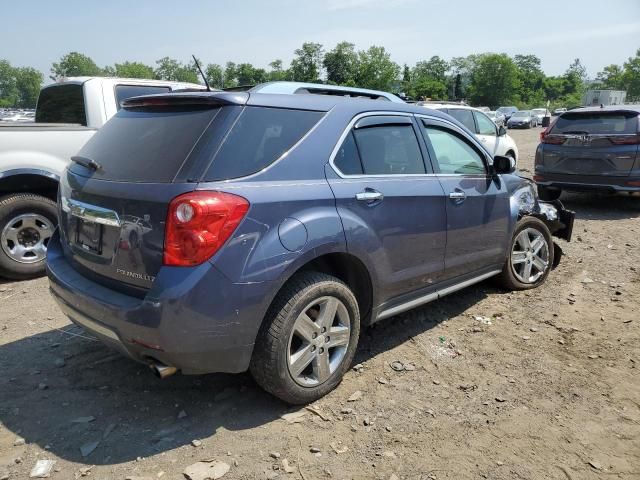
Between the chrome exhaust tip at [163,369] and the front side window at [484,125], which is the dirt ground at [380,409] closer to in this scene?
the chrome exhaust tip at [163,369]

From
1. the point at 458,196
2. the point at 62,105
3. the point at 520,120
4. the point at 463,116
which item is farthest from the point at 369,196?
the point at 520,120

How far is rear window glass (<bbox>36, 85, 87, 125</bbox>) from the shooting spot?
578 centimetres

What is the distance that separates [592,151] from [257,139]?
7.34 m

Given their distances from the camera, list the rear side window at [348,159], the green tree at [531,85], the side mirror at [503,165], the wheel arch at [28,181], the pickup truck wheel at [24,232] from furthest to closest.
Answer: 1. the green tree at [531,85]
2. the pickup truck wheel at [24,232]
3. the wheel arch at [28,181]
4. the side mirror at [503,165]
5. the rear side window at [348,159]

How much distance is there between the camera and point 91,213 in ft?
9.37

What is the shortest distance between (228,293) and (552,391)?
7.24 ft

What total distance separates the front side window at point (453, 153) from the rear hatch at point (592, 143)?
5.02 meters

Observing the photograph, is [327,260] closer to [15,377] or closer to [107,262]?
[107,262]

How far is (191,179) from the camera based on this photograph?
8.39ft

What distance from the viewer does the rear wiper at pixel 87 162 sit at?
9.93ft

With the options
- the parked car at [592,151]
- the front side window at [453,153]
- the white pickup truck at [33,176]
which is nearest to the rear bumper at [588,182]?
the parked car at [592,151]

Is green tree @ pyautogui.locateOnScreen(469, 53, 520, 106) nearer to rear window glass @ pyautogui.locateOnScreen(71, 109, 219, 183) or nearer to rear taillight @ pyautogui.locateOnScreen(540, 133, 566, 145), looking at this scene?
rear taillight @ pyautogui.locateOnScreen(540, 133, 566, 145)

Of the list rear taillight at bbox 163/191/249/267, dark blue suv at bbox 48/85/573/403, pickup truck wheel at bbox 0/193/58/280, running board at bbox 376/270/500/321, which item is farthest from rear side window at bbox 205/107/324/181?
pickup truck wheel at bbox 0/193/58/280

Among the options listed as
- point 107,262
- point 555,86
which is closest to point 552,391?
point 107,262
